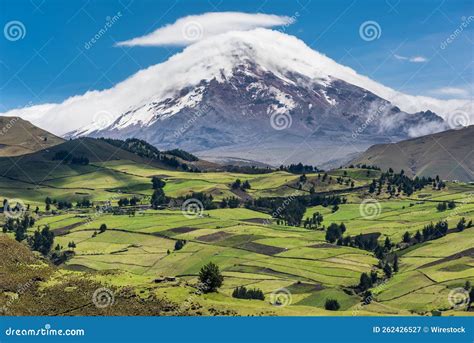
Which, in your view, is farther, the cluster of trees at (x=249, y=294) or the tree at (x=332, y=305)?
the tree at (x=332, y=305)

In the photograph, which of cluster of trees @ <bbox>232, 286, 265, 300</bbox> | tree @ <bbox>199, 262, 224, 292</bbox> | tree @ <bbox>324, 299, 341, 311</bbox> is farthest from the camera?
tree @ <bbox>324, 299, 341, 311</bbox>

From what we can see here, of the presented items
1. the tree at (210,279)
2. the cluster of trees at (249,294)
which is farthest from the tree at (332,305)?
the tree at (210,279)

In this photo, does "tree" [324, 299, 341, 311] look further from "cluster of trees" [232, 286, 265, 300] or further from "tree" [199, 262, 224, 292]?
"tree" [199, 262, 224, 292]

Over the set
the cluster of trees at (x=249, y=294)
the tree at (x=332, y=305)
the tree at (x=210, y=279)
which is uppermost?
the tree at (x=210, y=279)

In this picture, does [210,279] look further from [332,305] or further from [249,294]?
[332,305]

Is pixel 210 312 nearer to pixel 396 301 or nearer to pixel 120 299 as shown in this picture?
pixel 120 299

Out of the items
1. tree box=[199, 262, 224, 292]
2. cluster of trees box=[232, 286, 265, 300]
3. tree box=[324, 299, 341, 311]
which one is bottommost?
tree box=[324, 299, 341, 311]

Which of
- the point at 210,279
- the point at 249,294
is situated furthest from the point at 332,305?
the point at 210,279

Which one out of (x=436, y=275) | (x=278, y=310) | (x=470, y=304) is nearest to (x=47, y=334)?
(x=278, y=310)

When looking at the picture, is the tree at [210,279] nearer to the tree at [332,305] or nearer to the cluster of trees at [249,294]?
the cluster of trees at [249,294]

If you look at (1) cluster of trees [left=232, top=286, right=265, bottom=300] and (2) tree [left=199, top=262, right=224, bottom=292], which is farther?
(1) cluster of trees [left=232, top=286, right=265, bottom=300]

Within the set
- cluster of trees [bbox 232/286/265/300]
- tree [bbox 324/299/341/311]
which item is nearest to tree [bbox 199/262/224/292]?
cluster of trees [bbox 232/286/265/300]

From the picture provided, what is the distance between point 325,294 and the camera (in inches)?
7352

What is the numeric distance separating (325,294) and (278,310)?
83.6 meters
